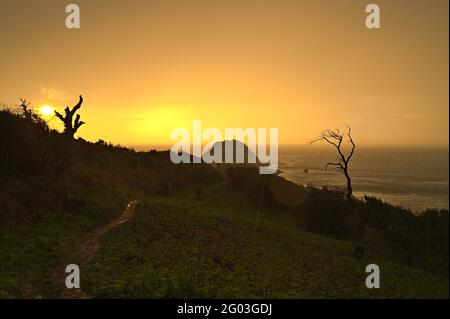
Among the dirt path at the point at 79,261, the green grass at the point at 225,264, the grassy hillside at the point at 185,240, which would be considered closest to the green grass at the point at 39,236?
the grassy hillside at the point at 185,240

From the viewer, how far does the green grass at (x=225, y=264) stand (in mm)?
15773

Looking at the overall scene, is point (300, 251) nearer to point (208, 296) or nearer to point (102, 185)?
point (208, 296)

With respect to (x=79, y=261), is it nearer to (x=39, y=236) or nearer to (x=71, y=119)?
(x=39, y=236)

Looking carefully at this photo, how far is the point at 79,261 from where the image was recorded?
1783 centimetres

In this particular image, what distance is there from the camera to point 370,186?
82312 millimetres

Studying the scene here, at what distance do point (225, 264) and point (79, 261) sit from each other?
309 inches

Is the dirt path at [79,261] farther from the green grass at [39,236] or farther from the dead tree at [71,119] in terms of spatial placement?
the dead tree at [71,119]

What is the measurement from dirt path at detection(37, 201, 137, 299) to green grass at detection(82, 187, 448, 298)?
1.64 ft

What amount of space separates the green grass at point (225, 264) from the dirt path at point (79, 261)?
0.50 meters

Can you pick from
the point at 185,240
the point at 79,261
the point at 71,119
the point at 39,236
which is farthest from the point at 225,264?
the point at 71,119

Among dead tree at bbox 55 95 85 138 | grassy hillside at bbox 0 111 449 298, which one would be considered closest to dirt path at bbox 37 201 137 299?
grassy hillside at bbox 0 111 449 298
